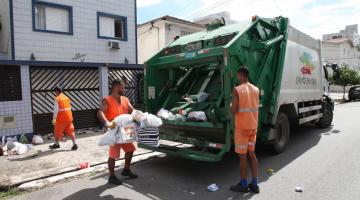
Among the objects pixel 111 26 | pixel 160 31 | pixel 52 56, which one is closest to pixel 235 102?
pixel 52 56

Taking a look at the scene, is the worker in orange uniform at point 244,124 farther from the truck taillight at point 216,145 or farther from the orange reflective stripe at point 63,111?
the orange reflective stripe at point 63,111

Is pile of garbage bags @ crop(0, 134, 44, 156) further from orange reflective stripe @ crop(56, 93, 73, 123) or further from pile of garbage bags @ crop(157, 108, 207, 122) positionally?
pile of garbage bags @ crop(157, 108, 207, 122)

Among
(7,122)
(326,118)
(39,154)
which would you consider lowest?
(39,154)

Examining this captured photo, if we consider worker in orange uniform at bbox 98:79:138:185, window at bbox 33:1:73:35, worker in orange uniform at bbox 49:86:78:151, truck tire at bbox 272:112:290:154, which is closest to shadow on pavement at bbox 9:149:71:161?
worker in orange uniform at bbox 49:86:78:151

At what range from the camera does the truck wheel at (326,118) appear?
31.2 ft

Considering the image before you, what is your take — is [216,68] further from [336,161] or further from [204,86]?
[336,161]

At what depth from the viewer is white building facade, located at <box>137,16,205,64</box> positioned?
19797mm

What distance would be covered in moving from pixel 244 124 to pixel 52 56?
28.1 ft

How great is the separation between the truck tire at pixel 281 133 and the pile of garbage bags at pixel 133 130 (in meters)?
2.62

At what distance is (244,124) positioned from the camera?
435cm

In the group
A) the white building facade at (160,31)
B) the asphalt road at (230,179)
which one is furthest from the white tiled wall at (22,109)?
the white building facade at (160,31)

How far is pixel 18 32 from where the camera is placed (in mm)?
10094

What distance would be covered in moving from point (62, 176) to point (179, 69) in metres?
3.02

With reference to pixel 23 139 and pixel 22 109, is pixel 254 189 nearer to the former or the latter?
pixel 23 139
